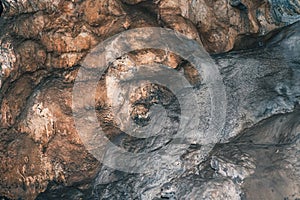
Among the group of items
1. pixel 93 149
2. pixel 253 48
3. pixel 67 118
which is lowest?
pixel 93 149

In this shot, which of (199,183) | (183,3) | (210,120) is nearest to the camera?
(199,183)

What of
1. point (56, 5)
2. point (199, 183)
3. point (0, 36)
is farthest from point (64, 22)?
point (199, 183)

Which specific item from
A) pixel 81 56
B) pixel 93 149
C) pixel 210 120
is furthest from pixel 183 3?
pixel 93 149

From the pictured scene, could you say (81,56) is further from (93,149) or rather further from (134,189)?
(134,189)

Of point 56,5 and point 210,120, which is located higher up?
point 56,5

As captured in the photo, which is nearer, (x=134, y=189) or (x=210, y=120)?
(x=134, y=189)

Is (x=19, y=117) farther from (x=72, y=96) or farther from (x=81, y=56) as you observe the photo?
(x=81, y=56)

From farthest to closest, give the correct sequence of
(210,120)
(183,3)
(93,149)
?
(183,3), (93,149), (210,120)
